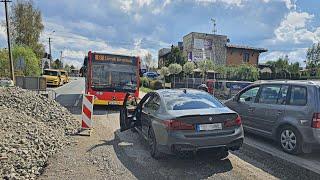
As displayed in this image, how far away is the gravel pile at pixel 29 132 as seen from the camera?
19.6 ft

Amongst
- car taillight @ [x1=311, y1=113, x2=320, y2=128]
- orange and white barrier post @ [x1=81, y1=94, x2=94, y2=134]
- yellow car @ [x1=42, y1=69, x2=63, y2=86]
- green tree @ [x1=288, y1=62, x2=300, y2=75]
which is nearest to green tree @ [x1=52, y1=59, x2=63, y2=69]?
yellow car @ [x1=42, y1=69, x2=63, y2=86]

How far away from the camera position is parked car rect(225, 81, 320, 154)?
7047 mm

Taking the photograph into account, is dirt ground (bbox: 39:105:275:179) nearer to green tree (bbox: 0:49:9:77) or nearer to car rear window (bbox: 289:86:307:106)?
car rear window (bbox: 289:86:307:106)

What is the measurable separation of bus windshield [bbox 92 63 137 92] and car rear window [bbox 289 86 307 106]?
9.22 m

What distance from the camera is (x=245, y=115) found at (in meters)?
9.33

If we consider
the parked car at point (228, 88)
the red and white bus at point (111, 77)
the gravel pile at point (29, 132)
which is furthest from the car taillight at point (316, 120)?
the parked car at point (228, 88)

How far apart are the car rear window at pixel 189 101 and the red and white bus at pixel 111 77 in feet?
26.2

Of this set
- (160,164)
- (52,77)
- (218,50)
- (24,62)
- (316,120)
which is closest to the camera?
(160,164)

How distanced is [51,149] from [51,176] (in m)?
1.71

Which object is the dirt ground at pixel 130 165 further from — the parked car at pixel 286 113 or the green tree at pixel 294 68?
the green tree at pixel 294 68

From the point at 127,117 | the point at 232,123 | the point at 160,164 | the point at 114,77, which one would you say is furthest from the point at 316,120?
the point at 114,77

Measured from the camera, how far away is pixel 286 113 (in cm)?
771

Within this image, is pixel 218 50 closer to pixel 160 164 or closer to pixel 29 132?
pixel 29 132

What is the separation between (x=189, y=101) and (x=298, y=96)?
2.60m
